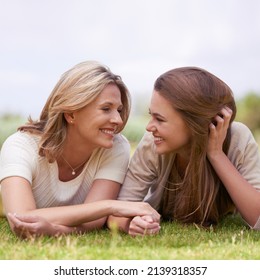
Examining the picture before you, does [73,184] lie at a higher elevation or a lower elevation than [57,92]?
lower

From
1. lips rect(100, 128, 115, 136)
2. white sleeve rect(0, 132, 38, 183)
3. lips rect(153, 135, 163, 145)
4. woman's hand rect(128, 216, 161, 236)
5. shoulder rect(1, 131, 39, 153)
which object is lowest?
woman's hand rect(128, 216, 161, 236)

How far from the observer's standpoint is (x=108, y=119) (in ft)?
15.4

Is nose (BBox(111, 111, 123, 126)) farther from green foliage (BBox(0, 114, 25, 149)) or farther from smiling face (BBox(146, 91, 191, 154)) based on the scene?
green foliage (BBox(0, 114, 25, 149))

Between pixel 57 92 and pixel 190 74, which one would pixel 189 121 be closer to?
pixel 190 74

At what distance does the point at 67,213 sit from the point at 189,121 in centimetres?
115

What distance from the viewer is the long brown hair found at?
4633mm

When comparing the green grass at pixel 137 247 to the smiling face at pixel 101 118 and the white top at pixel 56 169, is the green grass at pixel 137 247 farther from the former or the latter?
the smiling face at pixel 101 118

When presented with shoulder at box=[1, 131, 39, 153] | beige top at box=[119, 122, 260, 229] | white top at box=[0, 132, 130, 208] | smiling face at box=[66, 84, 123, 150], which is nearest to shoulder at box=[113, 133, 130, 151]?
white top at box=[0, 132, 130, 208]

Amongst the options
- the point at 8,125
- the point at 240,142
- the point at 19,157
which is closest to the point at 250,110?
the point at 8,125

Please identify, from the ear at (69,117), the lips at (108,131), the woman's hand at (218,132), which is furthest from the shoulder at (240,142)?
the ear at (69,117)

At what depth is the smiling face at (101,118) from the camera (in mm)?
4680

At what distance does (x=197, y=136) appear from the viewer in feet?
15.4

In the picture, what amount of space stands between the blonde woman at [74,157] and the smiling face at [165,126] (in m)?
0.27
